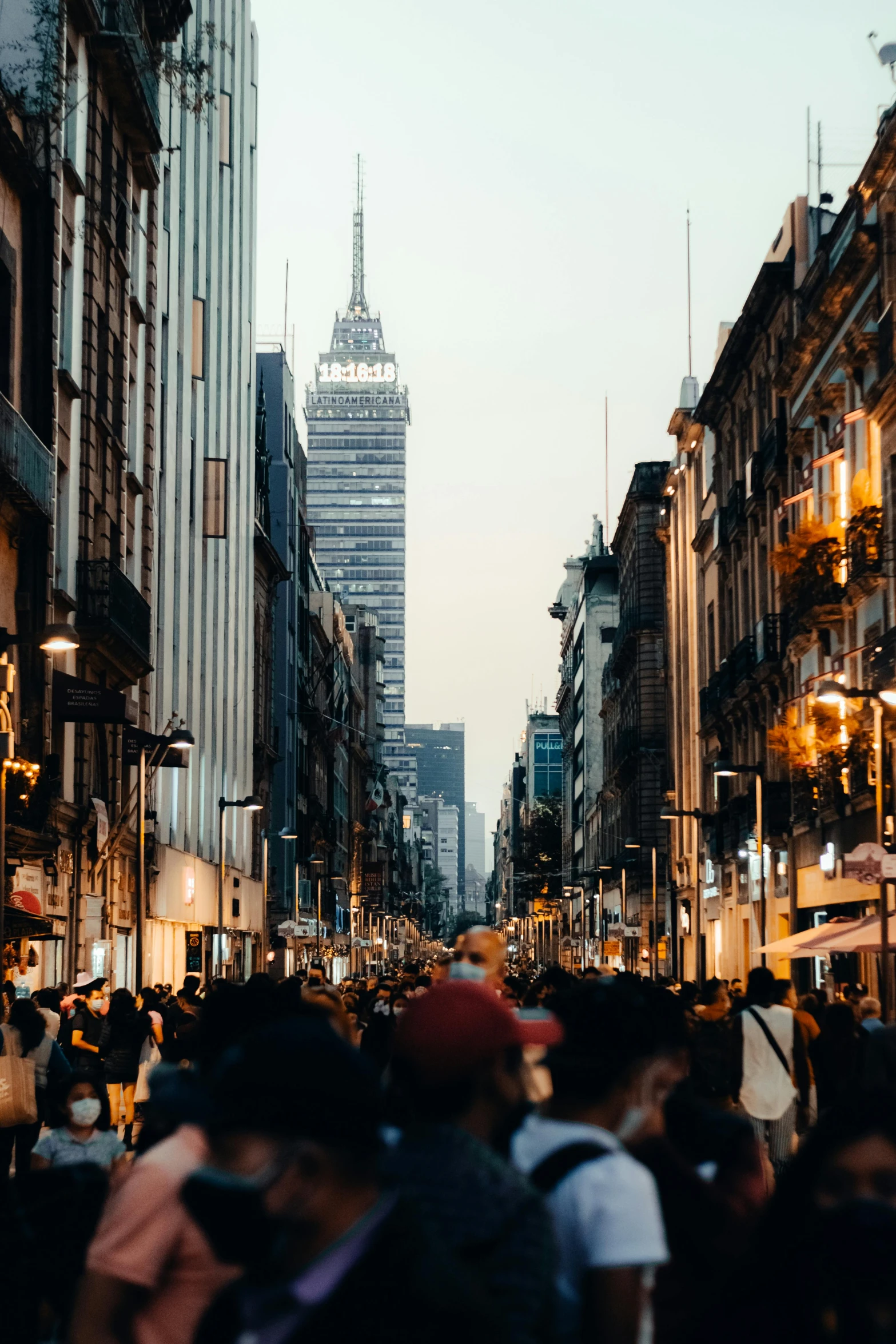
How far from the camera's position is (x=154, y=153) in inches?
2196

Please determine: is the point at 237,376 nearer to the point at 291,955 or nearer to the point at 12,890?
the point at 291,955

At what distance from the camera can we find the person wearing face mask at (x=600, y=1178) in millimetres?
4480

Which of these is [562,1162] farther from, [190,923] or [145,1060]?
[190,923]

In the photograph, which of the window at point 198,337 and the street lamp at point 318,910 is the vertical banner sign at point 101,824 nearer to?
the window at point 198,337

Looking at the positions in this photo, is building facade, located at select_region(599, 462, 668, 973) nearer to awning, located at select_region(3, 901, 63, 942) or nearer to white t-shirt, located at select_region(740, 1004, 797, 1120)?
awning, located at select_region(3, 901, 63, 942)

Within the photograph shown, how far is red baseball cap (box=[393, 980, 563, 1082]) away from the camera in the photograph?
4707 mm

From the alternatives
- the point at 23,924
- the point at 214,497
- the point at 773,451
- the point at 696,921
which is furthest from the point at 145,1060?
→ the point at 696,921

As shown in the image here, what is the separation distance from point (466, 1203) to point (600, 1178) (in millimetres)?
569

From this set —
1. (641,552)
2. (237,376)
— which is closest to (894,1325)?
(237,376)

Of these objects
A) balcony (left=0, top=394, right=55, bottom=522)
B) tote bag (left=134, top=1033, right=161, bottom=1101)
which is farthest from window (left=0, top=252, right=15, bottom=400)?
tote bag (left=134, top=1033, right=161, bottom=1101)

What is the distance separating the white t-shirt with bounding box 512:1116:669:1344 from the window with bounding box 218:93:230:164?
73552 millimetres

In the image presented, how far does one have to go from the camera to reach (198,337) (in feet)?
226

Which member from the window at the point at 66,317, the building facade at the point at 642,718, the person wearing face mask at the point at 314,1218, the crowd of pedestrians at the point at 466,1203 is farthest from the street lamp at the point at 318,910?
the person wearing face mask at the point at 314,1218

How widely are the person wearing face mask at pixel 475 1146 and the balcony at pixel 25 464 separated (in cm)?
3052
